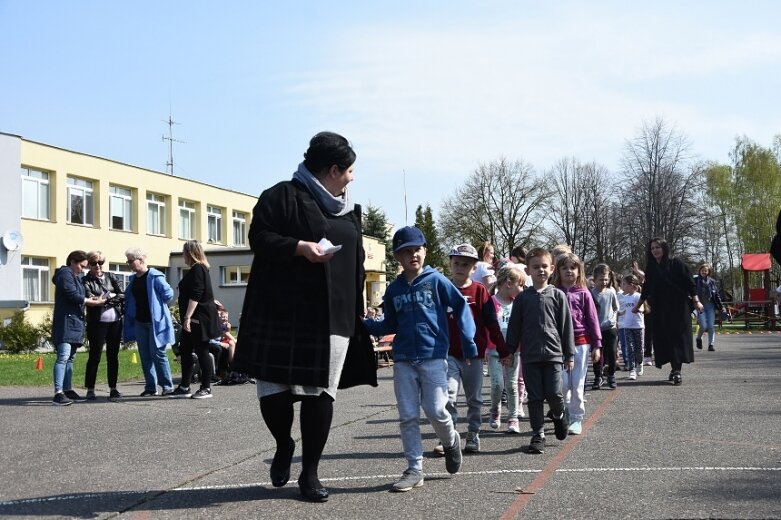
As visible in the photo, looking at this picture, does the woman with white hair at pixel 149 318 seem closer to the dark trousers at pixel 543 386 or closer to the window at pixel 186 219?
the dark trousers at pixel 543 386

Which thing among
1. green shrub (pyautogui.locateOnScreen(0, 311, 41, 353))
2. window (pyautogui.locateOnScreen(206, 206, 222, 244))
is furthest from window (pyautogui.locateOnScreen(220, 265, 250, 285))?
green shrub (pyautogui.locateOnScreen(0, 311, 41, 353))

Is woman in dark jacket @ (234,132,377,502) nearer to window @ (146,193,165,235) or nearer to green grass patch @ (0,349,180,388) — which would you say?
green grass patch @ (0,349,180,388)

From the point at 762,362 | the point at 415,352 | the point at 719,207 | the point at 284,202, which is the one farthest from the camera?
the point at 719,207

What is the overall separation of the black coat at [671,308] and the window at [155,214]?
37053 millimetres

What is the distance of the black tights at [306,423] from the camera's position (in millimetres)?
5695

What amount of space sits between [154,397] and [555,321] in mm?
6409

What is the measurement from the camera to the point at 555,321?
26.8ft

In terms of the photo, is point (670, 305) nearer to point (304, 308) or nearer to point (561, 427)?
point (561, 427)

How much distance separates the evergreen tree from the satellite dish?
38960 mm

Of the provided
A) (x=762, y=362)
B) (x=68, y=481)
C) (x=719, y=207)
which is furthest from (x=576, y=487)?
(x=719, y=207)

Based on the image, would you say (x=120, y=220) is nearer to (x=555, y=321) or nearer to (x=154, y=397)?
(x=154, y=397)

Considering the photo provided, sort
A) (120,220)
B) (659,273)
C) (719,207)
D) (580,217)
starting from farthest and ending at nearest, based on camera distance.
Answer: (719,207)
(580,217)
(120,220)
(659,273)

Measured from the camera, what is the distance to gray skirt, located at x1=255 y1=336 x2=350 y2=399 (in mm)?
5684

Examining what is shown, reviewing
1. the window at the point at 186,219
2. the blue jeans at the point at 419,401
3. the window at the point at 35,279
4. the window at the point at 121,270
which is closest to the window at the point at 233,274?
the window at the point at 186,219
